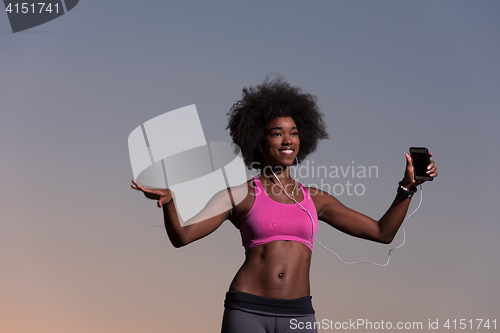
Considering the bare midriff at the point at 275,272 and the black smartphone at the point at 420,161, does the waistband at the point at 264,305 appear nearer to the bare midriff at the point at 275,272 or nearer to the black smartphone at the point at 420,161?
the bare midriff at the point at 275,272

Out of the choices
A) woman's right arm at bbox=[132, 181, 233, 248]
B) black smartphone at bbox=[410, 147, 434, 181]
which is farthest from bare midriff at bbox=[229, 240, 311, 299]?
black smartphone at bbox=[410, 147, 434, 181]

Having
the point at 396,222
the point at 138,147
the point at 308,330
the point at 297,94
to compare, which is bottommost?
the point at 308,330

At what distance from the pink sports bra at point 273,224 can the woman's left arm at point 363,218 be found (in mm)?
304

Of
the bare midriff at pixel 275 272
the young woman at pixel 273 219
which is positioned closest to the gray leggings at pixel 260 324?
the young woman at pixel 273 219

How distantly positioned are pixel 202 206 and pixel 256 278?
0.78 m

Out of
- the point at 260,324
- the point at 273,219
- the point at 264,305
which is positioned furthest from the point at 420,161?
the point at 260,324

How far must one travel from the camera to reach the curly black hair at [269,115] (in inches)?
171

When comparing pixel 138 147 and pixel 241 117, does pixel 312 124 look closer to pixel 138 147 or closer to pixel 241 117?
pixel 241 117

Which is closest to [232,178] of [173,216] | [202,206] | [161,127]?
[202,206]

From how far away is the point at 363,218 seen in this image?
4211 mm

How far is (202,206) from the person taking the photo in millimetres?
4109

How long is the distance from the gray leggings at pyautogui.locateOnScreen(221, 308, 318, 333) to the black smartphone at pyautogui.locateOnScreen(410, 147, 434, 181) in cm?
139

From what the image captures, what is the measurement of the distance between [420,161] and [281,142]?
1.06 metres

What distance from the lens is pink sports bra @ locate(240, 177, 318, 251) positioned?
12.2 feet
